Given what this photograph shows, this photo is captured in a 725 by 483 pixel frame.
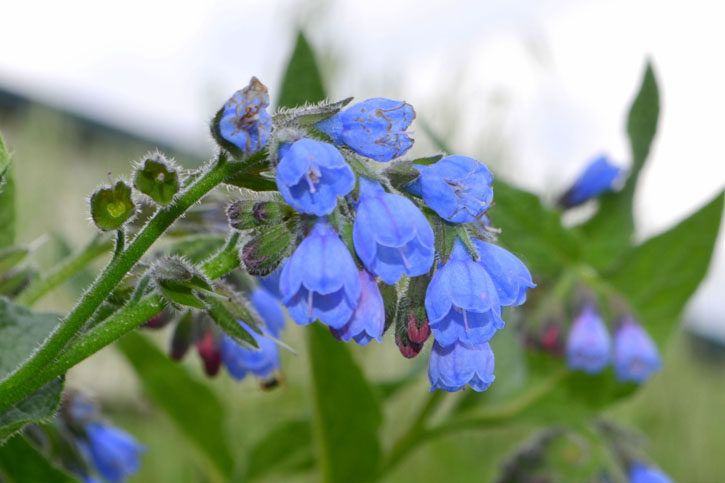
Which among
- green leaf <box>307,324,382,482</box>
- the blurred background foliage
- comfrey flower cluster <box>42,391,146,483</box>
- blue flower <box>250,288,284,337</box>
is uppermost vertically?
blue flower <box>250,288,284,337</box>

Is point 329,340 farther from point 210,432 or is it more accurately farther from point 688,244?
point 688,244

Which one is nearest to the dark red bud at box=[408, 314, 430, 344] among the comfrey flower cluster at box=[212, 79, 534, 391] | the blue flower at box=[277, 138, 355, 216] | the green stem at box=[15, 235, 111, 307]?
the comfrey flower cluster at box=[212, 79, 534, 391]

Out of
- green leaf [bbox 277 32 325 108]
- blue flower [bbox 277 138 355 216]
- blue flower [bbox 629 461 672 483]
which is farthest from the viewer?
blue flower [bbox 629 461 672 483]

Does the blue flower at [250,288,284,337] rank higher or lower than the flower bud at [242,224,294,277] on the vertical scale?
lower

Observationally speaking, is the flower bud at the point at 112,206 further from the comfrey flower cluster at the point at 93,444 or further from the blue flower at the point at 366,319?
the comfrey flower cluster at the point at 93,444

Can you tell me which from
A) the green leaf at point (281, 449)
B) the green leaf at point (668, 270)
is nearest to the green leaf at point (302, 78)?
the green leaf at point (281, 449)

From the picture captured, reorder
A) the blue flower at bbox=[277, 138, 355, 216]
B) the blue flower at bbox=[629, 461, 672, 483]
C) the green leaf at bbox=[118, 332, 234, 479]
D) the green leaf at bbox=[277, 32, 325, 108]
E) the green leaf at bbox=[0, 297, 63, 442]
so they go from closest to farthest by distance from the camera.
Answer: the blue flower at bbox=[277, 138, 355, 216] → the green leaf at bbox=[0, 297, 63, 442] → the green leaf at bbox=[277, 32, 325, 108] → the green leaf at bbox=[118, 332, 234, 479] → the blue flower at bbox=[629, 461, 672, 483]

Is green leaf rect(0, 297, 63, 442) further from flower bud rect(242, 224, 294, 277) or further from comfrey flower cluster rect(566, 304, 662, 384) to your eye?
comfrey flower cluster rect(566, 304, 662, 384)
